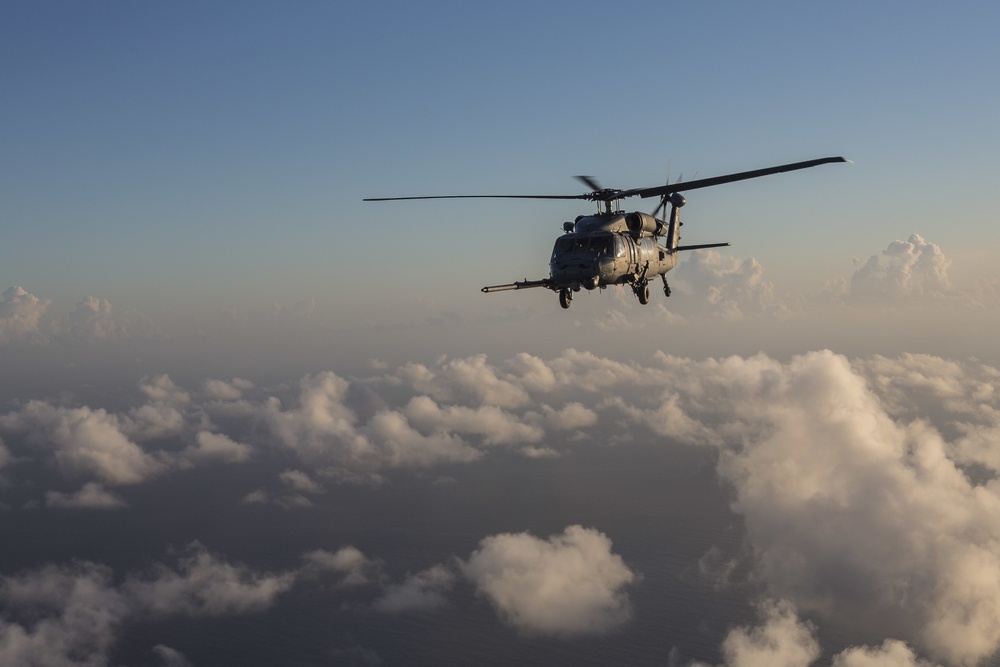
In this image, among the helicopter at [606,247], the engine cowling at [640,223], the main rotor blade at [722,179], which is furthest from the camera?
the engine cowling at [640,223]

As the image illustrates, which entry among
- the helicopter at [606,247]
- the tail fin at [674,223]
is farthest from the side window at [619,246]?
the tail fin at [674,223]

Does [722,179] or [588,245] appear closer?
[722,179]

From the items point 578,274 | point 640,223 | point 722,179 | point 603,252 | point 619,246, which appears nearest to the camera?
point 722,179

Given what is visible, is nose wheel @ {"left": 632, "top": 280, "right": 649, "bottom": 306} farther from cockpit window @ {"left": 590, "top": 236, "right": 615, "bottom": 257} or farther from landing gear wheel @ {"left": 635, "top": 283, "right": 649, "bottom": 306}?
cockpit window @ {"left": 590, "top": 236, "right": 615, "bottom": 257}

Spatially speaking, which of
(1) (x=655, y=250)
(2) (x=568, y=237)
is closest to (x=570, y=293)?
(2) (x=568, y=237)

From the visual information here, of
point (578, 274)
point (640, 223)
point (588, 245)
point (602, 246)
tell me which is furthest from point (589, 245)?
point (640, 223)

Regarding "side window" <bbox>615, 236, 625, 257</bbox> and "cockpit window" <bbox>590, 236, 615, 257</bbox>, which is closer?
"cockpit window" <bbox>590, 236, 615, 257</bbox>

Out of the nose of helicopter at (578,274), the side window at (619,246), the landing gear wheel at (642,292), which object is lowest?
the landing gear wheel at (642,292)

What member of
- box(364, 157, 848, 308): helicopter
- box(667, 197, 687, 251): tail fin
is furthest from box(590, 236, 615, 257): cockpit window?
box(667, 197, 687, 251): tail fin

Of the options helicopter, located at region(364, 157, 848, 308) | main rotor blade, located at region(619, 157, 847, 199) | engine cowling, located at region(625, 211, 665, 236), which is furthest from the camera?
engine cowling, located at region(625, 211, 665, 236)

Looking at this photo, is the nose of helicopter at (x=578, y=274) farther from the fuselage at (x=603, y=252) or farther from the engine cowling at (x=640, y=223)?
the engine cowling at (x=640, y=223)

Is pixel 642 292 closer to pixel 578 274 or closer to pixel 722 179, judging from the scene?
pixel 578 274

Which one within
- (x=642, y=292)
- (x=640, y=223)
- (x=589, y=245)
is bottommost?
(x=642, y=292)

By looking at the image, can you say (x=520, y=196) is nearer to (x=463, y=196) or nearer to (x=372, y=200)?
(x=463, y=196)
